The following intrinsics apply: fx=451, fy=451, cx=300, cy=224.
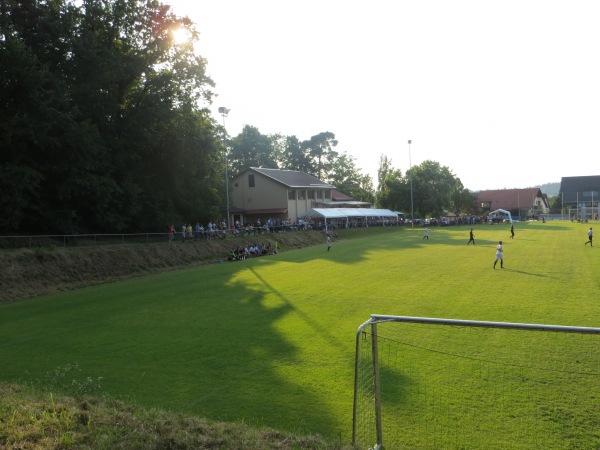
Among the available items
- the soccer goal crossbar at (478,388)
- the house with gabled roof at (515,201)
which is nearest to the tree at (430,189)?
the house with gabled roof at (515,201)

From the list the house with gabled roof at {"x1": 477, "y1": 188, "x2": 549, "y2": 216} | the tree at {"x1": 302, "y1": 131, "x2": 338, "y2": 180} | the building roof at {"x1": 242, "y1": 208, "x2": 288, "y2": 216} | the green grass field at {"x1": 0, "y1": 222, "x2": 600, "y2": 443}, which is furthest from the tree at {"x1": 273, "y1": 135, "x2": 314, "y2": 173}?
the green grass field at {"x1": 0, "y1": 222, "x2": 600, "y2": 443}

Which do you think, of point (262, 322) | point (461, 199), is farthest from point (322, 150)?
point (262, 322)

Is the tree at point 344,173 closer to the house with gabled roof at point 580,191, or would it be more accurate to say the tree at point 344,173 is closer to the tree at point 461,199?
the tree at point 461,199

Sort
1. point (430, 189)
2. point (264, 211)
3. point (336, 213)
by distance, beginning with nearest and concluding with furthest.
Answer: point (336, 213) < point (264, 211) < point (430, 189)

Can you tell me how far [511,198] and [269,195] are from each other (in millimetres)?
71755

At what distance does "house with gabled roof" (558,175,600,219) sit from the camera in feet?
348

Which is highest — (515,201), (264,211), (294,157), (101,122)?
(294,157)

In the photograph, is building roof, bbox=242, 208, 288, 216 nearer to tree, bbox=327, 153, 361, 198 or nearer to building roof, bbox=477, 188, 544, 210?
tree, bbox=327, 153, 361, 198

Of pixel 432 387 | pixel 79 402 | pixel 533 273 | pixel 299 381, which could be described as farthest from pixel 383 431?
pixel 533 273

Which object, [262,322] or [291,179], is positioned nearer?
[262,322]

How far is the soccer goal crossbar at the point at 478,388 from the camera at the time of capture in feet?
21.2

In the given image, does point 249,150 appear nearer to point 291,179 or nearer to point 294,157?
point 294,157

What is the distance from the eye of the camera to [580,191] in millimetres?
108688

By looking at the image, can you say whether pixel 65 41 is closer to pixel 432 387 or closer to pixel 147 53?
pixel 147 53
